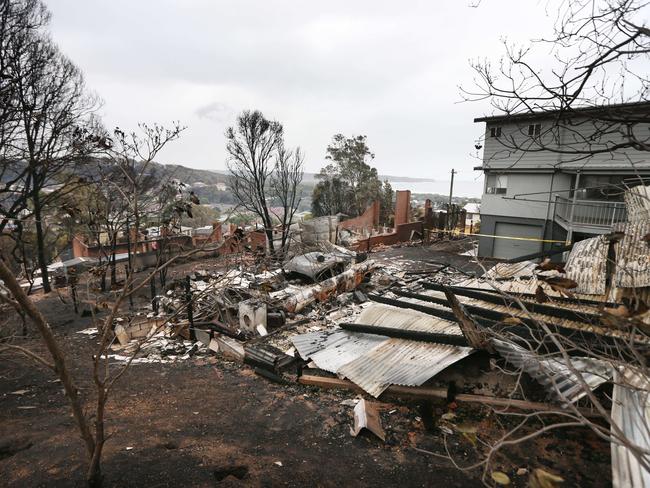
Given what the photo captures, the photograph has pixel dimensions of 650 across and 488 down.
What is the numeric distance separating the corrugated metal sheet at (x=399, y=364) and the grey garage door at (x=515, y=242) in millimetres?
13724

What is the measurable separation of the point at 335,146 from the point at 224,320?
91.3ft

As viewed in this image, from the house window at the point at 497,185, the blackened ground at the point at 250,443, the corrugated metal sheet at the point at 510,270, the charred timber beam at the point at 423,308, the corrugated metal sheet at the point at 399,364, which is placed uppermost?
the house window at the point at 497,185

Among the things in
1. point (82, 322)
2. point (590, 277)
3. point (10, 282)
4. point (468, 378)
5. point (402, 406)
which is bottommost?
point (82, 322)

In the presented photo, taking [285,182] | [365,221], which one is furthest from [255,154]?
[365,221]

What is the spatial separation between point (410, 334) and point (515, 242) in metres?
13.9

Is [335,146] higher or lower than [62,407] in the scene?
higher

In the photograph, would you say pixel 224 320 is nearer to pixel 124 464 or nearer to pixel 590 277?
pixel 124 464

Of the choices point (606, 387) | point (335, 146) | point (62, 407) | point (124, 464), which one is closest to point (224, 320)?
point (62, 407)

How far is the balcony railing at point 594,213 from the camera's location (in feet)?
40.3

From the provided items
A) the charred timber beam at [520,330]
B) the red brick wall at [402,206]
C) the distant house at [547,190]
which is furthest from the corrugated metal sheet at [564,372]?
the red brick wall at [402,206]

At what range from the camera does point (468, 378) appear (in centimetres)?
498

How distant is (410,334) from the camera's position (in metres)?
5.21

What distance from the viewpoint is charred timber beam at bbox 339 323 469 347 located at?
470cm

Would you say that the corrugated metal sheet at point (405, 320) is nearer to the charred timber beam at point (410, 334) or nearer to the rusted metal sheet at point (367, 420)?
the charred timber beam at point (410, 334)
